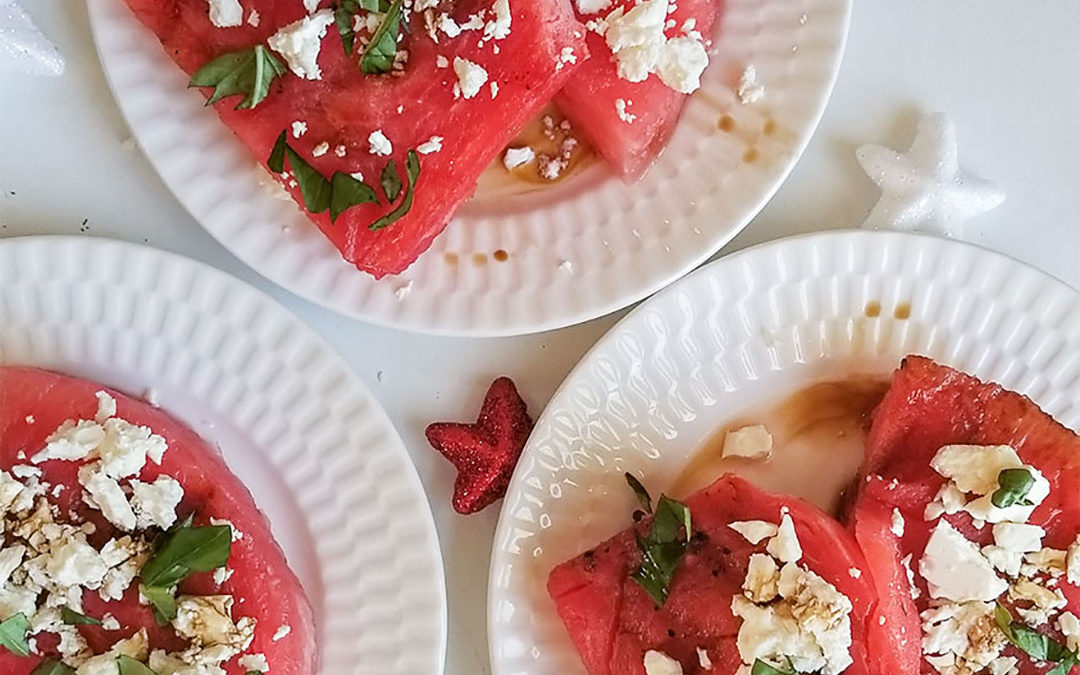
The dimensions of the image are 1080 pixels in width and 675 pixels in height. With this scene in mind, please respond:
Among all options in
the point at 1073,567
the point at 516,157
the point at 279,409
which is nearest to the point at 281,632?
the point at 279,409

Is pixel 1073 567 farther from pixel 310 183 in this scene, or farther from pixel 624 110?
pixel 310 183

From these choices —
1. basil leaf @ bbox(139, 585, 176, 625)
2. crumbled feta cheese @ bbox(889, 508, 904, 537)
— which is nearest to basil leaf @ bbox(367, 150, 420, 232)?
basil leaf @ bbox(139, 585, 176, 625)

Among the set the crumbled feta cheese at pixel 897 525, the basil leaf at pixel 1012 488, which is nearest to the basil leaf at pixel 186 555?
the crumbled feta cheese at pixel 897 525

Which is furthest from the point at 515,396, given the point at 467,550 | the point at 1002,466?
the point at 1002,466

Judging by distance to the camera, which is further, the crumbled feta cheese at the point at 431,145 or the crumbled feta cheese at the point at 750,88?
the crumbled feta cheese at the point at 750,88

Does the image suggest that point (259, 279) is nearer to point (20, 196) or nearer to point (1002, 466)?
point (20, 196)

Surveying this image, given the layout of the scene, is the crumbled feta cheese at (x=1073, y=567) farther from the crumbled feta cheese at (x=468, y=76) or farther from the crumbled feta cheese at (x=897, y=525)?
the crumbled feta cheese at (x=468, y=76)

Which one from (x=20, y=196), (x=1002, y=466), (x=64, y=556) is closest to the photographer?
(x=64, y=556)
